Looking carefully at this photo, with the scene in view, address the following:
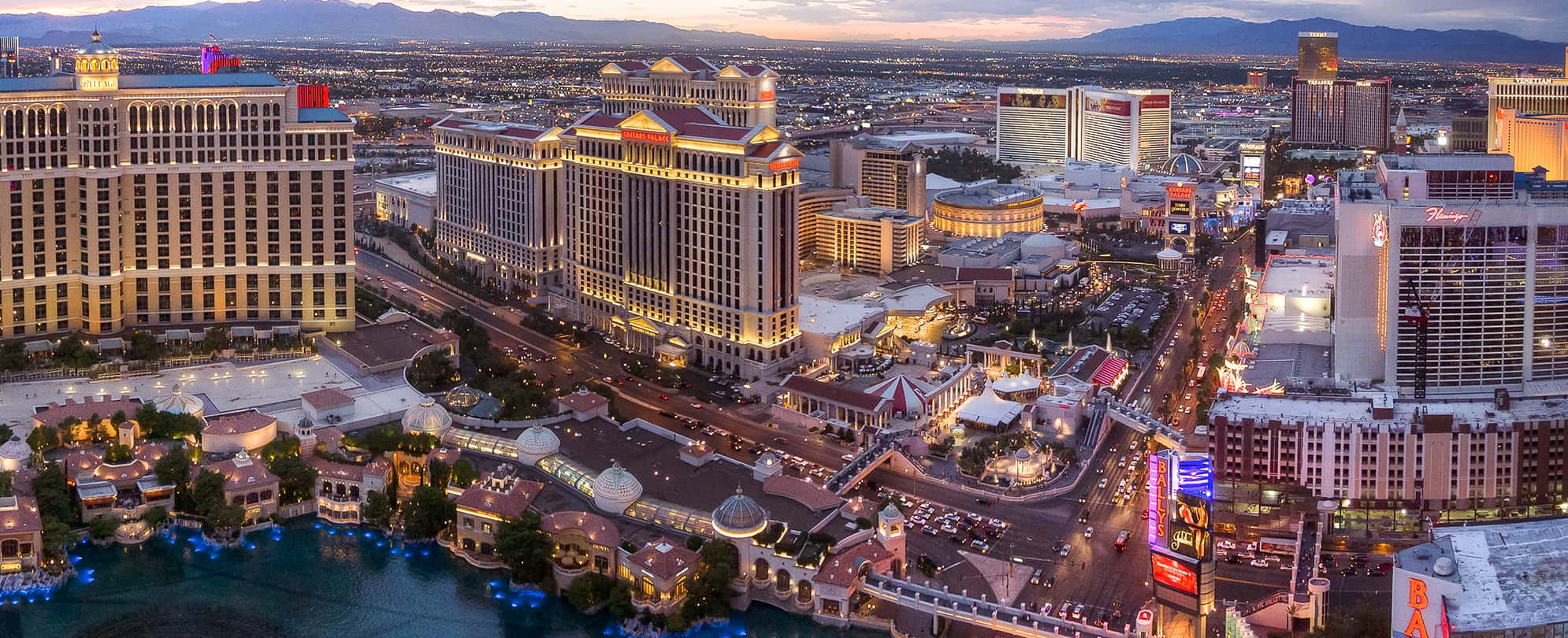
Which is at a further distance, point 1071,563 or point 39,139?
point 39,139

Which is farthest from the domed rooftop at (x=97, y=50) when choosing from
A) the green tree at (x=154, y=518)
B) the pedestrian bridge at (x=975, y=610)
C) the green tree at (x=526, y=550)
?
the pedestrian bridge at (x=975, y=610)

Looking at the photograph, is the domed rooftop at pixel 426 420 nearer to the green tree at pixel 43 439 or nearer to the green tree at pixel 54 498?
the green tree at pixel 54 498

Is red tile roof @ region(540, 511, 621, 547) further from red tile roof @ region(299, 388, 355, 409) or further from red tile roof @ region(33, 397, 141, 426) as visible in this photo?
red tile roof @ region(33, 397, 141, 426)

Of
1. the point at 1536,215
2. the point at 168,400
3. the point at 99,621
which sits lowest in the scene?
the point at 99,621

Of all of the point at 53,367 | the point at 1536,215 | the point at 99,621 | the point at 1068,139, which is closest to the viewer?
the point at 99,621

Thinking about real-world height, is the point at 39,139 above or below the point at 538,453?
above

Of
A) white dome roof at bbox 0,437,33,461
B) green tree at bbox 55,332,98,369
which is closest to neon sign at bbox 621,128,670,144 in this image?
green tree at bbox 55,332,98,369

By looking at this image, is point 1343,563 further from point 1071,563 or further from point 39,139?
point 39,139

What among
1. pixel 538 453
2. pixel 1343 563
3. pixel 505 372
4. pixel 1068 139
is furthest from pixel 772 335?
pixel 1068 139
